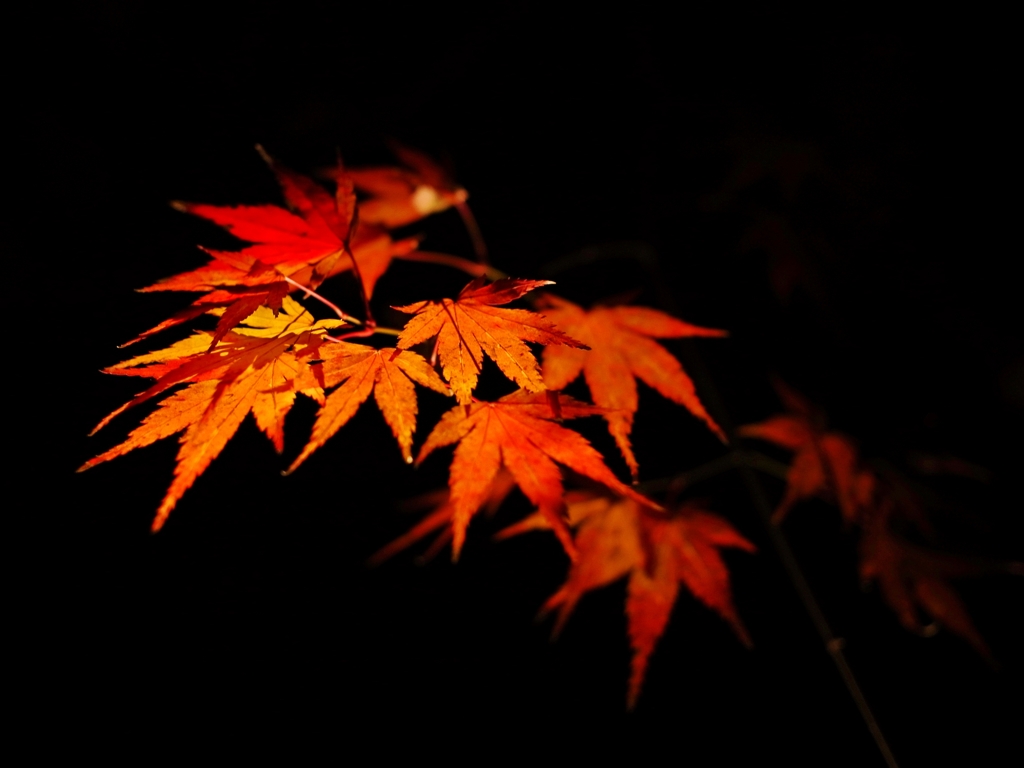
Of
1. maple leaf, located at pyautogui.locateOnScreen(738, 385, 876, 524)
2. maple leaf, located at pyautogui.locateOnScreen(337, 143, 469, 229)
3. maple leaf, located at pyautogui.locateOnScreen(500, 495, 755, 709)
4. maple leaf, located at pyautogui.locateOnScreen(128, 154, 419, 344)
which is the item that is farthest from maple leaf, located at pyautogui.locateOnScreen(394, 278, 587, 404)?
maple leaf, located at pyautogui.locateOnScreen(738, 385, 876, 524)

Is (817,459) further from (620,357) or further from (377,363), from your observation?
(377,363)

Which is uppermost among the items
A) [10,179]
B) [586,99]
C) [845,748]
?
[10,179]

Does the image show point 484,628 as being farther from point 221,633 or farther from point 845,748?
point 845,748

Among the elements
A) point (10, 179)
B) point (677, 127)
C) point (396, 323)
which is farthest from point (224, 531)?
point (677, 127)

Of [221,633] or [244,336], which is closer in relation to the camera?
[244,336]

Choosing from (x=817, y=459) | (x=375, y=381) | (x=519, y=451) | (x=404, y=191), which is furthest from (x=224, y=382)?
(x=817, y=459)

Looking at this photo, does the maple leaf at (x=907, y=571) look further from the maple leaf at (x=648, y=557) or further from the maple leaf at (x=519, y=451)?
the maple leaf at (x=519, y=451)

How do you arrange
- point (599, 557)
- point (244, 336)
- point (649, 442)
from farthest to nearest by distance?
point (649, 442), point (599, 557), point (244, 336)
